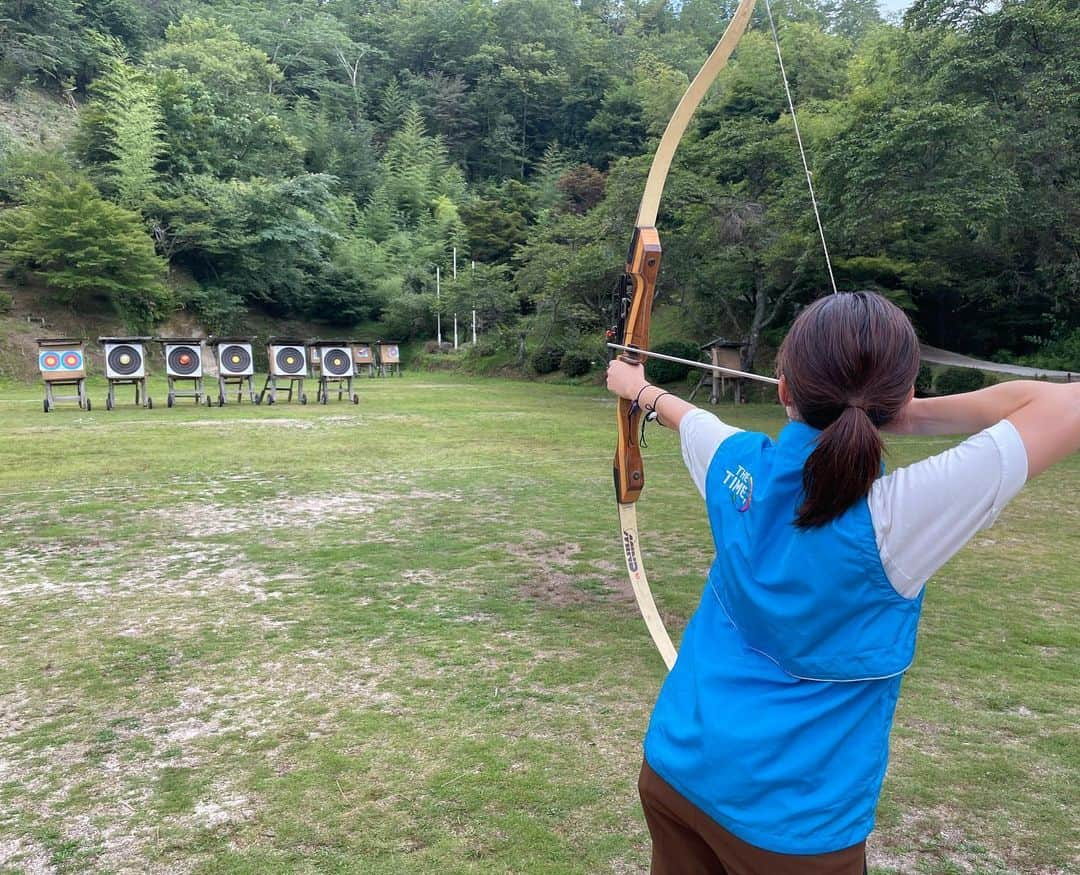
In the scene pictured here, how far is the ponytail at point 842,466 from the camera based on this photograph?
84 cm

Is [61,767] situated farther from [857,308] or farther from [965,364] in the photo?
[965,364]

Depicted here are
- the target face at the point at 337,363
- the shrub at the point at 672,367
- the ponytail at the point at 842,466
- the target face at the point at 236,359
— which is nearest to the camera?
the ponytail at the point at 842,466

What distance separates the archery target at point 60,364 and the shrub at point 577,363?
1161cm

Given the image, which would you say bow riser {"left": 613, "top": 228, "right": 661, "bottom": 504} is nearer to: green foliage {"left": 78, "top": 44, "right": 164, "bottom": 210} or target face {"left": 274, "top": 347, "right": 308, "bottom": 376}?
target face {"left": 274, "top": 347, "right": 308, "bottom": 376}

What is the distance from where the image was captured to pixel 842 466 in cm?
84

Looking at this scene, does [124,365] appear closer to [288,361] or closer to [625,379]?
[288,361]

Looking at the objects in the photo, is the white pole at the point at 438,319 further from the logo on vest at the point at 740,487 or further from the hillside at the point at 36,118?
the logo on vest at the point at 740,487

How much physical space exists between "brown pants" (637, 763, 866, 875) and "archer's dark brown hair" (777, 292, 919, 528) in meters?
0.39

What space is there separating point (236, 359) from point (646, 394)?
1428 cm

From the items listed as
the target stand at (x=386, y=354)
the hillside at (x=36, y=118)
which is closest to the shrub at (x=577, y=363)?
the target stand at (x=386, y=354)

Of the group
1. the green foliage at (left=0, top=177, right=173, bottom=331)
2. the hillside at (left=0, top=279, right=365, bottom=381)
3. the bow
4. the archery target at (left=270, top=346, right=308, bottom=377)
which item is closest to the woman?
the bow

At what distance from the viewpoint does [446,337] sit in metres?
32.0

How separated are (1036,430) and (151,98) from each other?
1320 inches

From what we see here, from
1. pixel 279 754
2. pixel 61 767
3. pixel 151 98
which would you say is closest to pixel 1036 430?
pixel 279 754
